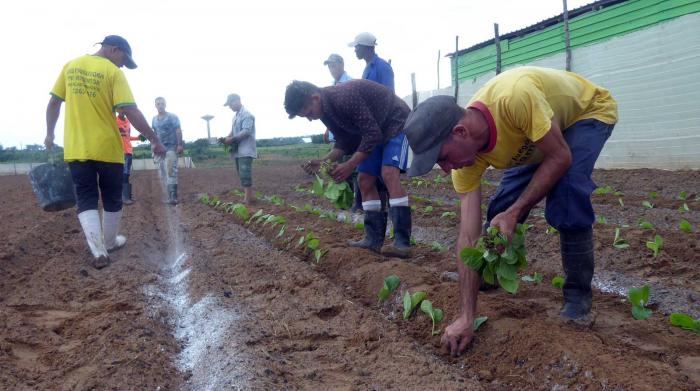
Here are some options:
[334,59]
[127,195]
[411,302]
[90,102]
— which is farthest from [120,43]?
[127,195]

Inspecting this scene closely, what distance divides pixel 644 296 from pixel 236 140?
6.89 metres

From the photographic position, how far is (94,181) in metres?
4.89

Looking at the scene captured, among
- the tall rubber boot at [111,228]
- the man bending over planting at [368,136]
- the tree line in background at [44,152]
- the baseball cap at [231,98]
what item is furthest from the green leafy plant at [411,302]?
the tree line in background at [44,152]

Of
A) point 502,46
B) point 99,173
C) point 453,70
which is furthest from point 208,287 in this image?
point 453,70

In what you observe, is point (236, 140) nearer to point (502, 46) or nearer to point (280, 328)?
point (280, 328)

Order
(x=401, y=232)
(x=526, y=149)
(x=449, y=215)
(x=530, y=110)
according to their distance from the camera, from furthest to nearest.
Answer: (x=449, y=215)
(x=401, y=232)
(x=526, y=149)
(x=530, y=110)

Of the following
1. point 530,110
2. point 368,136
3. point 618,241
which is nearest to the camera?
point 530,110

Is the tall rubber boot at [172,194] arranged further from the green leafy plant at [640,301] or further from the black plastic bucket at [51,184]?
the green leafy plant at [640,301]

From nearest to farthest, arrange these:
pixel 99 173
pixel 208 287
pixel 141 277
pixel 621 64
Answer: pixel 208 287 < pixel 141 277 < pixel 99 173 < pixel 621 64

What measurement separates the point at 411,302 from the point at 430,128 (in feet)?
3.68

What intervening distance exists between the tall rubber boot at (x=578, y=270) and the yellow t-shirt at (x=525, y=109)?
1.35ft

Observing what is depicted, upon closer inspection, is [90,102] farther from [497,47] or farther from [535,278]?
[497,47]

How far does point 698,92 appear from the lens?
29.9ft

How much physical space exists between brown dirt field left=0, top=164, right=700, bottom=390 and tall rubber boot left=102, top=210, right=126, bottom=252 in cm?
11
